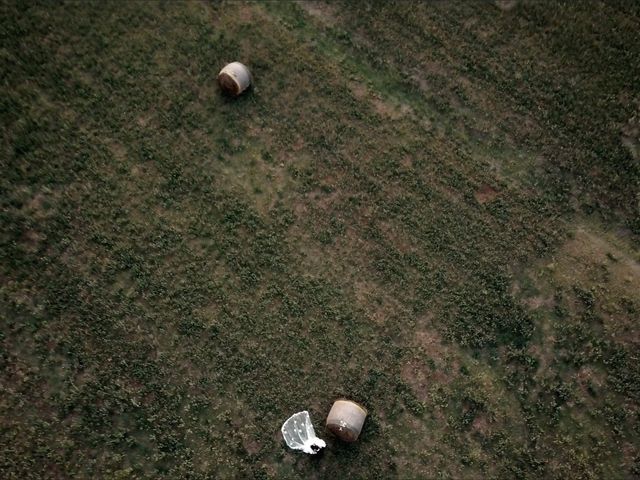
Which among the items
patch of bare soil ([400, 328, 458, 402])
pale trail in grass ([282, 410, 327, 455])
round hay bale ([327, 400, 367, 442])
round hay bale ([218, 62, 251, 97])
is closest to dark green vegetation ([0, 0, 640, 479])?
patch of bare soil ([400, 328, 458, 402])

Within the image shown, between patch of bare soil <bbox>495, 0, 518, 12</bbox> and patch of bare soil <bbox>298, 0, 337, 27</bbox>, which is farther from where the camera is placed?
patch of bare soil <bbox>298, 0, 337, 27</bbox>

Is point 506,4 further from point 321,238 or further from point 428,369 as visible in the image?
point 428,369

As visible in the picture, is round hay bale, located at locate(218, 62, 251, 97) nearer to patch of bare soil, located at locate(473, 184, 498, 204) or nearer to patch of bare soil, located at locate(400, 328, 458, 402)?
patch of bare soil, located at locate(473, 184, 498, 204)

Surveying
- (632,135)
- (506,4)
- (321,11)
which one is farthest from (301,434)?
(506,4)

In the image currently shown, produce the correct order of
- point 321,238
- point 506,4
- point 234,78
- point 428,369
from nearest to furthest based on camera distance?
point 428,369, point 321,238, point 234,78, point 506,4

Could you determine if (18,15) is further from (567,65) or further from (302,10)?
(567,65)
